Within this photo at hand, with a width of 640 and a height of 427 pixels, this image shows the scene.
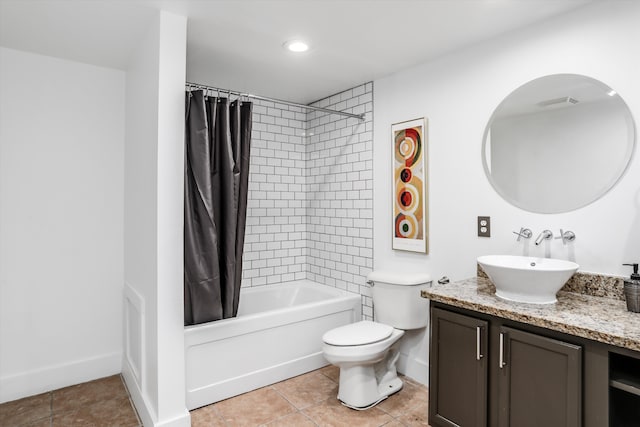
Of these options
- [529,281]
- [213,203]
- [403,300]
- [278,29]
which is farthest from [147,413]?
[278,29]

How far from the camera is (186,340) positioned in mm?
2379

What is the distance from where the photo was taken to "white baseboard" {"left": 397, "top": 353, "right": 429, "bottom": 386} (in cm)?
282

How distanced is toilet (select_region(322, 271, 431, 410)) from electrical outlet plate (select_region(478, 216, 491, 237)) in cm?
52

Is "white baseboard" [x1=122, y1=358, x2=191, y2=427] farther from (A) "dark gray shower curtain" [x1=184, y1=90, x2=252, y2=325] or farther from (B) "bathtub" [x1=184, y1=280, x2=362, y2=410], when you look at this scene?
(A) "dark gray shower curtain" [x1=184, y1=90, x2=252, y2=325]

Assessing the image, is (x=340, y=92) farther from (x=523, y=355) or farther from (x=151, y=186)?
(x=523, y=355)

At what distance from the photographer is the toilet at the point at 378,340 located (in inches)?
95.0

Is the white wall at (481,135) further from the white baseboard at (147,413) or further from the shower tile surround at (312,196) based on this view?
the white baseboard at (147,413)

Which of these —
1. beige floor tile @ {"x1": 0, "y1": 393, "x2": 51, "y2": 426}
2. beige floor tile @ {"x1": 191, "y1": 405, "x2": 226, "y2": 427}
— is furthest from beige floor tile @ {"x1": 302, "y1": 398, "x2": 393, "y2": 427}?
beige floor tile @ {"x1": 0, "y1": 393, "x2": 51, "y2": 426}

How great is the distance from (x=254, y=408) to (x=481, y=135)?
2356mm

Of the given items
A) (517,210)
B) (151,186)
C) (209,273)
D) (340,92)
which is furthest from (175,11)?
(517,210)

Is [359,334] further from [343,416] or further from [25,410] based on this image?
[25,410]

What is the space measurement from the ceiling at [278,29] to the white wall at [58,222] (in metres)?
0.27

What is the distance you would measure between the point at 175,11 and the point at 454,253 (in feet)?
7.58

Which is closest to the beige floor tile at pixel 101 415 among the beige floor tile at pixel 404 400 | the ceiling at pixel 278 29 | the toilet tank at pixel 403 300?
the beige floor tile at pixel 404 400
